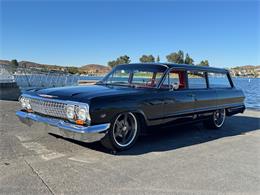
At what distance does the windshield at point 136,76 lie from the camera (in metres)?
5.71

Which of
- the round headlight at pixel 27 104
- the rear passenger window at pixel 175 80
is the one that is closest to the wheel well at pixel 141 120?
the rear passenger window at pixel 175 80

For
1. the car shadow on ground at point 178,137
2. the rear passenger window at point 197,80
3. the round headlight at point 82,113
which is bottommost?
the car shadow on ground at point 178,137

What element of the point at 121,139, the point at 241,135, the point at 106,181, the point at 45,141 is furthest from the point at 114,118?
the point at 241,135

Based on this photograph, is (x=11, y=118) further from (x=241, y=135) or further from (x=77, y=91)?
(x=241, y=135)

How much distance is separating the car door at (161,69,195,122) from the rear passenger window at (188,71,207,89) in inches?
8.0

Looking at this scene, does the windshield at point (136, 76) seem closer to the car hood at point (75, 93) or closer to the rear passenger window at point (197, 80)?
the car hood at point (75, 93)

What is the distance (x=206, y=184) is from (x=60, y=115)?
2.37m

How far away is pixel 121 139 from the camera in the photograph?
4969mm

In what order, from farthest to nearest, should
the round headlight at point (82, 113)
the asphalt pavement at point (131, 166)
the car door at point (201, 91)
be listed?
the car door at point (201, 91) → the round headlight at point (82, 113) → the asphalt pavement at point (131, 166)

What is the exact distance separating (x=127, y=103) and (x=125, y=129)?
50 centimetres

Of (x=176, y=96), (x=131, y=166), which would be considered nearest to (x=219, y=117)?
(x=176, y=96)

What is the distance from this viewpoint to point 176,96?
5715 millimetres

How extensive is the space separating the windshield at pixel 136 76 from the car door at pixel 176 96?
197 mm

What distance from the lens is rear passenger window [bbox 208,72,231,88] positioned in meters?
7.12
